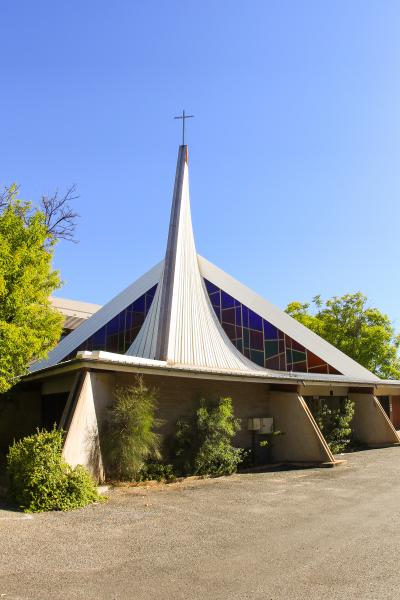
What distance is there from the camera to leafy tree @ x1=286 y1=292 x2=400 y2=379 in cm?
3603

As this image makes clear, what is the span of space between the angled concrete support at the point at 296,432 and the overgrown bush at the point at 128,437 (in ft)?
18.2

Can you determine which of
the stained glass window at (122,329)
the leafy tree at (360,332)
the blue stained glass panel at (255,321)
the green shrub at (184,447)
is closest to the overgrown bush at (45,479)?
the green shrub at (184,447)

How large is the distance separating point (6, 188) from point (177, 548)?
10.6 metres

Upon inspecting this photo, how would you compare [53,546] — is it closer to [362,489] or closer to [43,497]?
[43,497]

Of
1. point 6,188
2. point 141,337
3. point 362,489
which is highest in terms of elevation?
point 6,188

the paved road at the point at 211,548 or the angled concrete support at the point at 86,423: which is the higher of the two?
the angled concrete support at the point at 86,423

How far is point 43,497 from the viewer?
7.89m

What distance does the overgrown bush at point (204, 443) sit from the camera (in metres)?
12.1

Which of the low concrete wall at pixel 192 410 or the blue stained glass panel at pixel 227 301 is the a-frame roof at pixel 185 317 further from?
the low concrete wall at pixel 192 410

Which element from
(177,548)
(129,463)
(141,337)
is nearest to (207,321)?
(141,337)

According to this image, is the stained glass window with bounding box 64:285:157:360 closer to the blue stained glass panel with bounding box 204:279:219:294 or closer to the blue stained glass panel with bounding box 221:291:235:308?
the blue stained glass panel with bounding box 204:279:219:294

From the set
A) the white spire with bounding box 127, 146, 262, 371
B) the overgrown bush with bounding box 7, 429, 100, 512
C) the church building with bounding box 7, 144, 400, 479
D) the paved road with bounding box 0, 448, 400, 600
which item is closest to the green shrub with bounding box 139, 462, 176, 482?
the church building with bounding box 7, 144, 400, 479

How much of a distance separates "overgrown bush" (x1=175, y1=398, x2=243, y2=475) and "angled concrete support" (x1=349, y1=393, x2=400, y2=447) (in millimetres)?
9331

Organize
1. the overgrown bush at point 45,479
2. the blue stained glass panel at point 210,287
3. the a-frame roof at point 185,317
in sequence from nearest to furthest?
the overgrown bush at point 45,479, the a-frame roof at point 185,317, the blue stained glass panel at point 210,287
